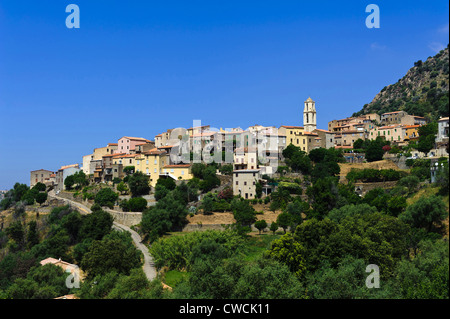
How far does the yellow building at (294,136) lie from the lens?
62531 mm

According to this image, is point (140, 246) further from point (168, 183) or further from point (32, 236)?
point (32, 236)

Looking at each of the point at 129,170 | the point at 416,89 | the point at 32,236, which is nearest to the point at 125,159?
the point at 129,170

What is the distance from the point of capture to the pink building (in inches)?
2667

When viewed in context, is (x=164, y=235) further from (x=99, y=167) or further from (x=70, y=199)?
→ (x=99, y=167)

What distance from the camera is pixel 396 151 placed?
57344mm

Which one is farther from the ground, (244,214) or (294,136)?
(294,136)

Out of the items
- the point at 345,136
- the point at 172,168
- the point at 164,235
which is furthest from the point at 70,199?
the point at 345,136

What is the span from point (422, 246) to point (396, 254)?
1575 millimetres

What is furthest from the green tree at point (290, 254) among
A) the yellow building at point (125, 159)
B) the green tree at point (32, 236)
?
the yellow building at point (125, 159)

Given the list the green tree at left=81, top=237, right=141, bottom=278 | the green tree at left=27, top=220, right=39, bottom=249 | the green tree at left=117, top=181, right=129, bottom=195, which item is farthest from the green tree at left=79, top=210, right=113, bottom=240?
the green tree at left=117, top=181, right=129, bottom=195

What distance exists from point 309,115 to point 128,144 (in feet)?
99.7

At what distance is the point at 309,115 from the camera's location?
71.9m

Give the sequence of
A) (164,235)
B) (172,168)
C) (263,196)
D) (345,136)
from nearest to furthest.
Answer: (164,235)
(263,196)
(172,168)
(345,136)

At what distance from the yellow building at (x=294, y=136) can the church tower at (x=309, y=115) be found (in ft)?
27.5
